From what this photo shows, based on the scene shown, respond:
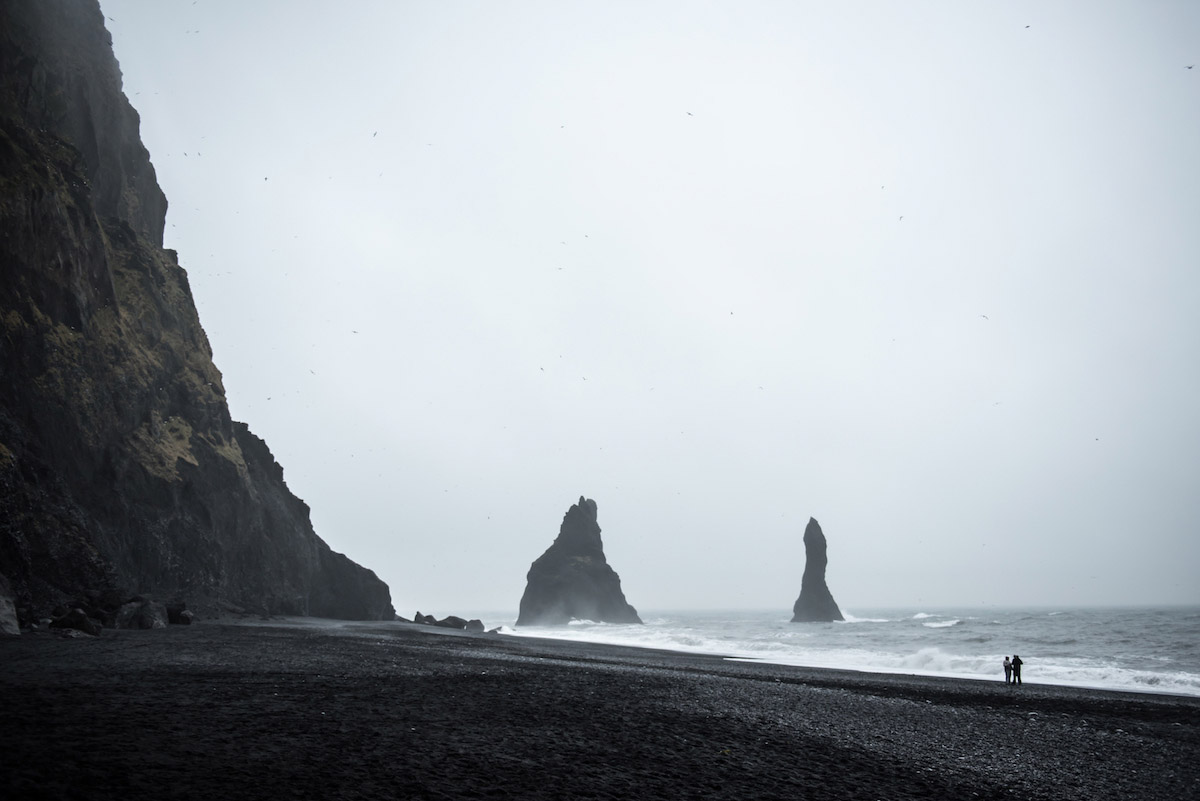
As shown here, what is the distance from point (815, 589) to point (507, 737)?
5645 inches

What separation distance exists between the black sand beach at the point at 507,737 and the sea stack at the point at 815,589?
126631mm

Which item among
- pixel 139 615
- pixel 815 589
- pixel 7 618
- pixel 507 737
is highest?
pixel 7 618

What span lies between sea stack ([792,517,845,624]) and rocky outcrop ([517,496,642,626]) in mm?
36164

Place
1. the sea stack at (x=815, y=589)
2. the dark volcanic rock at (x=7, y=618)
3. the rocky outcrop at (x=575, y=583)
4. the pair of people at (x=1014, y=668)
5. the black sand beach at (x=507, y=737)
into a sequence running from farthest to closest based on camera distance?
the sea stack at (x=815, y=589) < the rocky outcrop at (x=575, y=583) < the pair of people at (x=1014, y=668) < the dark volcanic rock at (x=7, y=618) < the black sand beach at (x=507, y=737)

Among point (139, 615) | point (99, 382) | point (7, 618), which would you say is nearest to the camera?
point (7, 618)

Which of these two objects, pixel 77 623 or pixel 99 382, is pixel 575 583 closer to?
pixel 99 382

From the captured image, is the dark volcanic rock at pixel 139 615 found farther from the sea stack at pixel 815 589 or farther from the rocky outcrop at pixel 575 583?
the sea stack at pixel 815 589

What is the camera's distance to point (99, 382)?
39500mm

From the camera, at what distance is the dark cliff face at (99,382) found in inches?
1244

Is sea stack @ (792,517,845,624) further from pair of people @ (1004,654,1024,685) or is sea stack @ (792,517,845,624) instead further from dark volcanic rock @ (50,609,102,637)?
dark volcanic rock @ (50,609,102,637)

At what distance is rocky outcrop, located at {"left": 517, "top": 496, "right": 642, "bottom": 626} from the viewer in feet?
438

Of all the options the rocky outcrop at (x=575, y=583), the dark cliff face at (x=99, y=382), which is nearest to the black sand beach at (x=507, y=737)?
the dark cliff face at (x=99, y=382)

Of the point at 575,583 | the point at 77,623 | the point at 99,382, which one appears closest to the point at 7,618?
the point at 77,623

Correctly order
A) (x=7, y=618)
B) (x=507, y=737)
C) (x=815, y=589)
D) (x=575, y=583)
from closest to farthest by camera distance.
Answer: (x=507, y=737)
(x=7, y=618)
(x=575, y=583)
(x=815, y=589)
